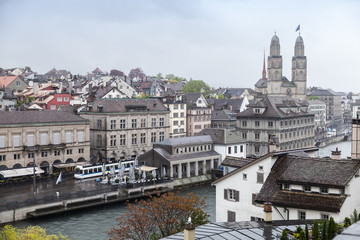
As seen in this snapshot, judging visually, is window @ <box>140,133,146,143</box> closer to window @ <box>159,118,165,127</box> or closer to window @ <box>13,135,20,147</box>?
window @ <box>159,118,165,127</box>

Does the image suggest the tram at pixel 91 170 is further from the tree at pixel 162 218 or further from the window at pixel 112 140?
the tree at pixel 162 218

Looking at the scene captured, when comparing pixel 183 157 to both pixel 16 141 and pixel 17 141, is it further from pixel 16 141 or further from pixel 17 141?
pixel 16 141

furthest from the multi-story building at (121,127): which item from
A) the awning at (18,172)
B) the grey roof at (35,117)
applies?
the awning at (18,172)

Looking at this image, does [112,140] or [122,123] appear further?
[122,123]

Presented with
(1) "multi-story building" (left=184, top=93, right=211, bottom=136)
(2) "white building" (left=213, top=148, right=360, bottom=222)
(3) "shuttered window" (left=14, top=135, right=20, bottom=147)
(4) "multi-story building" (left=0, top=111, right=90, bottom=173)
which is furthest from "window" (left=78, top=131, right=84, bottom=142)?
(2) "white building" (left=213, top=148, right=360, bottom=222)

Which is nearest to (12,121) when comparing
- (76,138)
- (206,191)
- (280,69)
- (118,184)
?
(76,138)

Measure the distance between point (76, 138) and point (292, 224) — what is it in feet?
187

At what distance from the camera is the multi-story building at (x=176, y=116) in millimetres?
106938

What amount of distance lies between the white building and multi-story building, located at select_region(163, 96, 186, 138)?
67.6 metres

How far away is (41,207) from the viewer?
54312 mm

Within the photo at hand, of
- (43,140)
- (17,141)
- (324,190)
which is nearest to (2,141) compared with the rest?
(17,141)

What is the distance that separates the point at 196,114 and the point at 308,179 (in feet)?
266

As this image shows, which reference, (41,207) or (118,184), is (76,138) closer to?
(118,184)

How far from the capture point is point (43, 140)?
7500cm
